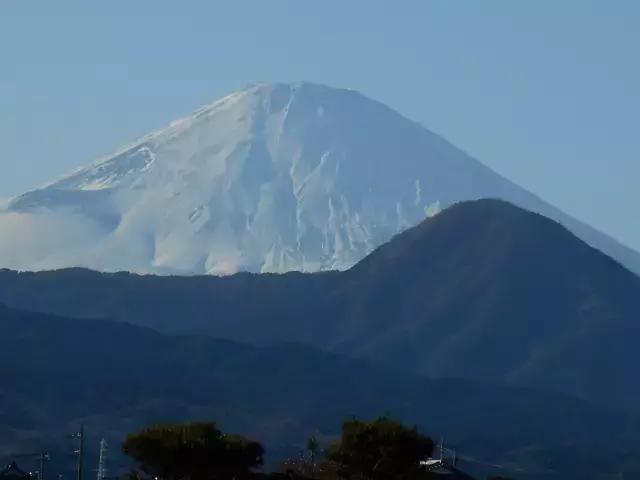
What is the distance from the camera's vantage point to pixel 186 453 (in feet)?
235

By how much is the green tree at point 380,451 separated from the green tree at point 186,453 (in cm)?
439

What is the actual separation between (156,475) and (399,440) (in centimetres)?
1065

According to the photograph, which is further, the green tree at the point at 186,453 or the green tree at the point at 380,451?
the green tree at the point at 186,453

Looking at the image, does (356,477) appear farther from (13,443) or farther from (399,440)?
(13,443)

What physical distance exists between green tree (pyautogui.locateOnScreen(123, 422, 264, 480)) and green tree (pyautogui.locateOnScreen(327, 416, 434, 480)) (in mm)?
4391

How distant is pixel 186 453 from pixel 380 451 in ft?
26.1

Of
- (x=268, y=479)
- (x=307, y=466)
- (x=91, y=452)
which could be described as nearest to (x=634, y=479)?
(x=91, y=452)

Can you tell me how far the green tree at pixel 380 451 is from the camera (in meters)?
69.4

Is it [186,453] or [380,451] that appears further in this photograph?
[186,453]

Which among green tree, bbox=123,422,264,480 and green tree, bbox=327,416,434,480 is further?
green tree, bbox=123,422,264,480

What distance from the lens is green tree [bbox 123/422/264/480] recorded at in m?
71.5

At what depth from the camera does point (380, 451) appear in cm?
6994

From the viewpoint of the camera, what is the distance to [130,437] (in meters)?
71.9

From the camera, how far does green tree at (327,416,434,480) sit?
69375 mm
